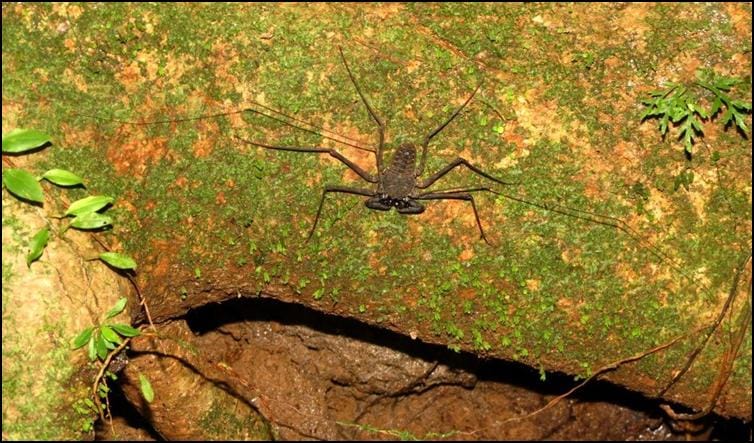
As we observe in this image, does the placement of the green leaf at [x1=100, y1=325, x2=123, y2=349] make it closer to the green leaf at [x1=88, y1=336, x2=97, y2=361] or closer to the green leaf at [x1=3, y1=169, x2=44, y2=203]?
the green leaf at [x1=88, y1=336, x2=97, y2=361]

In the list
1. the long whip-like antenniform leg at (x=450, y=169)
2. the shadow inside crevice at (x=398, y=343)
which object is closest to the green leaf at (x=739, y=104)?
the long whip-like antenniform leg at (x=450, y=169)

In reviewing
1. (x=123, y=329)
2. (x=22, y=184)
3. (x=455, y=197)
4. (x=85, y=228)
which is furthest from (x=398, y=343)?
(x=22, y=184)

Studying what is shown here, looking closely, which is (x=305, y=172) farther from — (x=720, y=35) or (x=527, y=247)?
(x=720, y=35)

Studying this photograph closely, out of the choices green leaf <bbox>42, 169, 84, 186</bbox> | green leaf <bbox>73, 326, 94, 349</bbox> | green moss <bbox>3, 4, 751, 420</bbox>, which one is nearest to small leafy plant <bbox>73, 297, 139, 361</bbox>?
green leaf <bbox>73, 326, 94, 349</bbox>

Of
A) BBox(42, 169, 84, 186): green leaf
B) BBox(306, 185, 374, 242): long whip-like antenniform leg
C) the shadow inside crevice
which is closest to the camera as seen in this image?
BBox(42, 169, 84, 186): green leaf

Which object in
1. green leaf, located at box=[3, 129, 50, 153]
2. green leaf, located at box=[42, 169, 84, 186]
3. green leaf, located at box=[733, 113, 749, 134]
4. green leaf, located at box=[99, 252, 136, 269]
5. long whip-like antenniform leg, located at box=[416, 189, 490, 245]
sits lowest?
green leaf, located at box=[99, 252, 136, 269]

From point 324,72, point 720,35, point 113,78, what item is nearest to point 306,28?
point 324,72
